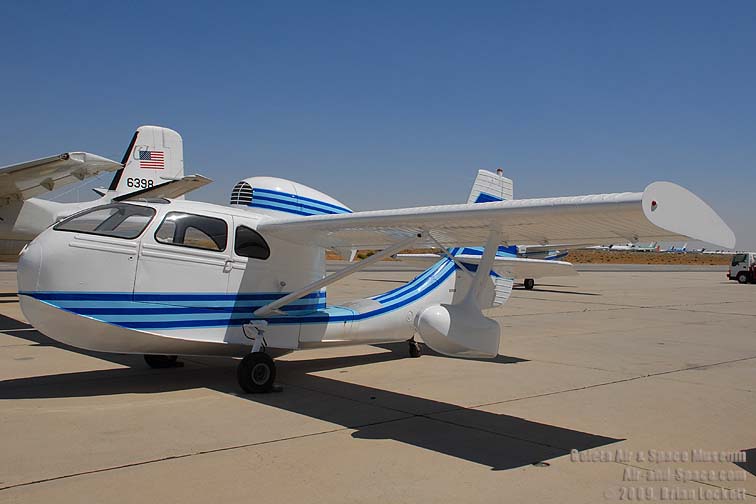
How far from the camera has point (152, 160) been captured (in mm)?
20219

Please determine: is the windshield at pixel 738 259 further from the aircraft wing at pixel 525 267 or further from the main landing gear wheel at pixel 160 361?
the main landing gear wheel at pixel 160 361

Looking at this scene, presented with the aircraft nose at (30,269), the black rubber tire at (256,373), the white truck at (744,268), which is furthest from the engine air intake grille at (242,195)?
the white truck at (744,268)

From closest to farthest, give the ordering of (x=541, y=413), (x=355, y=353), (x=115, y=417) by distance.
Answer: (x=115, y=417) → (x=541, y=413) → (x=355, y=353)

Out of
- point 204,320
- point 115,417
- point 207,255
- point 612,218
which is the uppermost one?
point 612,218

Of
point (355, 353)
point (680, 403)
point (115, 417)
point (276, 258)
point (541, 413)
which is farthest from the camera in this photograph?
point (355, 353)

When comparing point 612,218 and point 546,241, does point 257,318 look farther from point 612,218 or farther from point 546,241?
point 612,218

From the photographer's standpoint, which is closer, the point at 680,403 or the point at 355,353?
the point at 680,403

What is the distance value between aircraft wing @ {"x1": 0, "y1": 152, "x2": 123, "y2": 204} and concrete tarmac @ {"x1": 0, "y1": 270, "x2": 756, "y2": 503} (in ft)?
15.8

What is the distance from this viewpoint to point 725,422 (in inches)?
257

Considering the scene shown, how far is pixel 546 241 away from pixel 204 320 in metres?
4.01

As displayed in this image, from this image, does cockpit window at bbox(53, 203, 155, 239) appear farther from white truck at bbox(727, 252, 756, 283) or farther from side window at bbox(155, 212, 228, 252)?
white truck at bbox(727, 252, 756, 283)

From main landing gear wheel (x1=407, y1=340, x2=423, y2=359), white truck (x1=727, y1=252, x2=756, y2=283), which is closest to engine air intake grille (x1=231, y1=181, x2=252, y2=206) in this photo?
main landing gear wheel (x1=407, y1=340, x2=423, y2=359)

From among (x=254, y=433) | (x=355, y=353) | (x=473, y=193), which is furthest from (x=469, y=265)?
(x=254, y=433)

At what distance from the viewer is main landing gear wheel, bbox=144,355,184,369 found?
869cm
